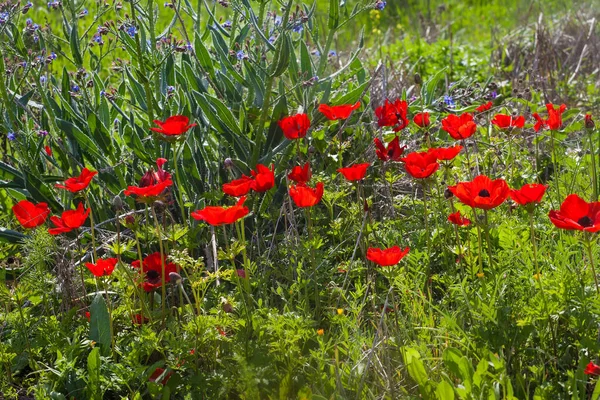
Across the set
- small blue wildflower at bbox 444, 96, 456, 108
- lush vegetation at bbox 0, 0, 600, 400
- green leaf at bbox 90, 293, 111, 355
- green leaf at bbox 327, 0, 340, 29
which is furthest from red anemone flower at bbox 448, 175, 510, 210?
small blue wildflower at bbox 444, 96, 456, 108

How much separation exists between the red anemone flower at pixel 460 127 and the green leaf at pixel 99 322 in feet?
3.59

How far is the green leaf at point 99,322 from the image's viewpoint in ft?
6.79

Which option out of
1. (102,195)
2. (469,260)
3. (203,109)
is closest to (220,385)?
(469,260)

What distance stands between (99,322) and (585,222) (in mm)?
1231

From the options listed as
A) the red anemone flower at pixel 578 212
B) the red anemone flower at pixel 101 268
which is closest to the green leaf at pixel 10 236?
the red anemone flower at pixel 101 268

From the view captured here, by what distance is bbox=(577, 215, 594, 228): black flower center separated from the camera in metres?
1.71

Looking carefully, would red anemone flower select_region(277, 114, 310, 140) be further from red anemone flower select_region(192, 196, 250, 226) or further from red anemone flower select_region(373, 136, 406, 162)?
red anemone flower select_region(192, 196, 250, 226)

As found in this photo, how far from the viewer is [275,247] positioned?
254cm

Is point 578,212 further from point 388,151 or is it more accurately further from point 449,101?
point 449,101

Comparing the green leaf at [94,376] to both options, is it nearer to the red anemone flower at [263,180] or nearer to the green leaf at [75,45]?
the red anemone flower at [263,180]

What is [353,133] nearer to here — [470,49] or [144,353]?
[144,353]

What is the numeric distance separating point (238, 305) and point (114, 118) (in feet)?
4.21

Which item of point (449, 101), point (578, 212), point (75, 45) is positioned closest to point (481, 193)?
point (578, 212)

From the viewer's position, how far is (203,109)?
274 cm
